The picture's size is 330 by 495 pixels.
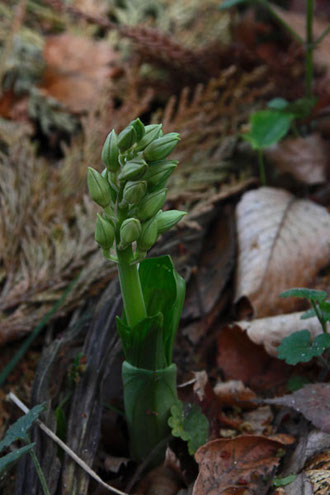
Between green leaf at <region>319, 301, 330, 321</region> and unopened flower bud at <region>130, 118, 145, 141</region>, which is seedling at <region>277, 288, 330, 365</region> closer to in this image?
green leaf at <region>319, 301, 330, 321</region>

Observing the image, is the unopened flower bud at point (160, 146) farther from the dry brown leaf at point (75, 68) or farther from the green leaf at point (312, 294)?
the dry brown leaf at point (75, 68)

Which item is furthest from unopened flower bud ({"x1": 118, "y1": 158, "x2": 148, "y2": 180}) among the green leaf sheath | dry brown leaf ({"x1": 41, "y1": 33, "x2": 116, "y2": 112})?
dry brown leaf ({"x1": 41, "y1": 33, "x2": 116, "y2": 112})

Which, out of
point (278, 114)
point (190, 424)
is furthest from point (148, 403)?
point (278, 114)

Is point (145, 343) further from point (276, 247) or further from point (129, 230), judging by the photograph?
point (276, 247)

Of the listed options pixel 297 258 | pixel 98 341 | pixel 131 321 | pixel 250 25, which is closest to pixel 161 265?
pixel 131 321

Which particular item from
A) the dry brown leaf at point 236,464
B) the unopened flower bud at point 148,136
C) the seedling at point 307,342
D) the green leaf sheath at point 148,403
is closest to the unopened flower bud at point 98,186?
the unopened flower bud at point 148,136

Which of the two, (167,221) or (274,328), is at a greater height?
(167,221)
